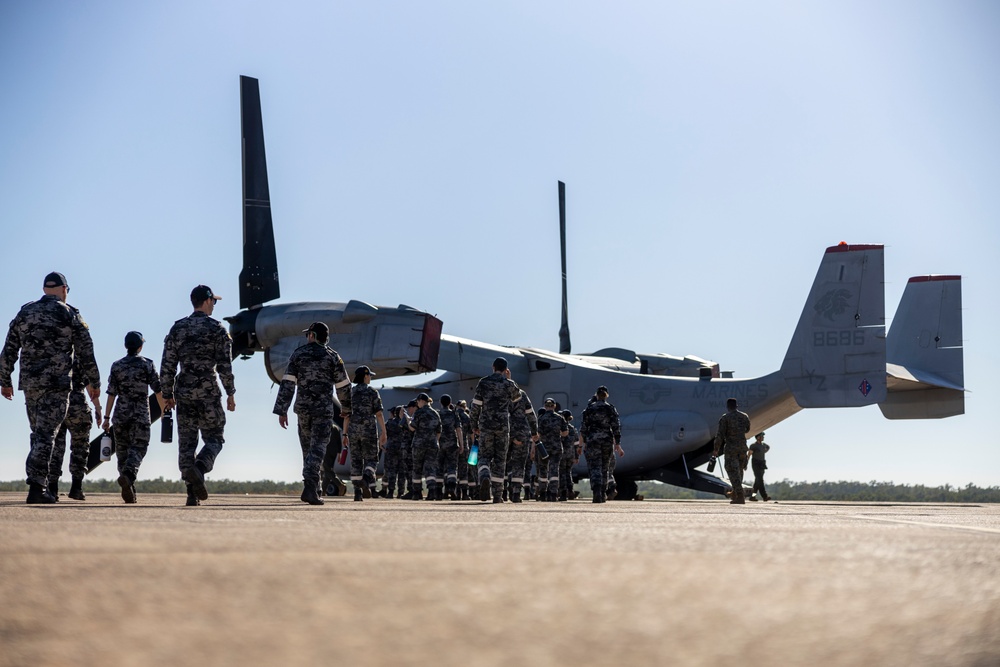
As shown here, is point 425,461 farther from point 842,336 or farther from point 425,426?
point 842,336

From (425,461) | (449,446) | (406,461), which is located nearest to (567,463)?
(449,446)

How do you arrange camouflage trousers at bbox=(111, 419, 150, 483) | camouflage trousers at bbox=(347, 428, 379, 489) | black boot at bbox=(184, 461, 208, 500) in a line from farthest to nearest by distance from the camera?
camouflage trousers at bbox=(347, 428, 379, 489) → camouflage trousers at bbox=(111, 419, 150, 483) → black boot at bbox=(184, 461, 208, 500)

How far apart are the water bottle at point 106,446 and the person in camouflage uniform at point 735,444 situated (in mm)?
9322

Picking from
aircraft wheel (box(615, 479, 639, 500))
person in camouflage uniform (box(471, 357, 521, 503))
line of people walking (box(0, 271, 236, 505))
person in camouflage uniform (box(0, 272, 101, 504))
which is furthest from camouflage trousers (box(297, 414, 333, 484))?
aircraft wheel (box(615, 479, 639, 500))

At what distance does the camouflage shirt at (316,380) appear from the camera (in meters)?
10.5

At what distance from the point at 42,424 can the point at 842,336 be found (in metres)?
14.7

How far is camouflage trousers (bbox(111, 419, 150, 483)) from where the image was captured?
10.4 metres

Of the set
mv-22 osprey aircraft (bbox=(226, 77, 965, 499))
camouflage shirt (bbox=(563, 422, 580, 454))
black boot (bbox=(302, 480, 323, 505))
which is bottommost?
black boot (bbox=(302, 480, 323, 505))

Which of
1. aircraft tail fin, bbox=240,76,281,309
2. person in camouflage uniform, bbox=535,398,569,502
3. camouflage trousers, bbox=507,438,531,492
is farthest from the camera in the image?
aircraft tail fin, bbox=240,76,281,309

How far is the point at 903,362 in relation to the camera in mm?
24766

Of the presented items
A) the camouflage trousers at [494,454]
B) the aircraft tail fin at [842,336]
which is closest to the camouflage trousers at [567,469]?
the aircraft tail fin at [842,336]

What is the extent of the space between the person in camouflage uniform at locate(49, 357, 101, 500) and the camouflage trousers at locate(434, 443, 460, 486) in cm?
580

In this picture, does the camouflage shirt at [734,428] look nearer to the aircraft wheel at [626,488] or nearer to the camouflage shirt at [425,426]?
the camouflage shirt at [425,426]

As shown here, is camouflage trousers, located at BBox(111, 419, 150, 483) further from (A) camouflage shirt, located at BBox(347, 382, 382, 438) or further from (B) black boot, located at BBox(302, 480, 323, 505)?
(A) camouflage shirt, located at BBox(347, 382, 382, 438)
